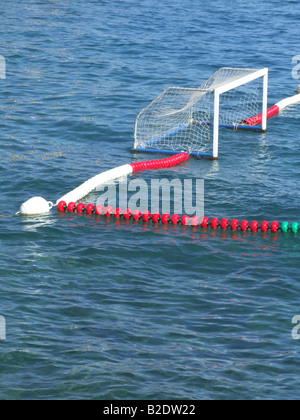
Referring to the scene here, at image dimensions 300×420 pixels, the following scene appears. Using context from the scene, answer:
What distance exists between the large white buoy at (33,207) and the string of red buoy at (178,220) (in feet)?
1.28

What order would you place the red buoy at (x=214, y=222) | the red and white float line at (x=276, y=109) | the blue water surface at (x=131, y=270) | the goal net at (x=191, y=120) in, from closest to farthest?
the blue water surface at (x=131, y=270)
the red buoy at (x=214, y=222)
the goal net at (x=191, y=120)
the red and white float line at (x=276, y=109)

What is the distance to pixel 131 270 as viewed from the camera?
44.0 feet

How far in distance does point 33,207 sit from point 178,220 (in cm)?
305

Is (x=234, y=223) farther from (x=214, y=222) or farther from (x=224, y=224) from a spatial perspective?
(x=214, y=222)

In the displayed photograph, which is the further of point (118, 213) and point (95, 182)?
point (95, 182)

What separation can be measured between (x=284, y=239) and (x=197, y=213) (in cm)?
210

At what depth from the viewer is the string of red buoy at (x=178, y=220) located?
15.1 m

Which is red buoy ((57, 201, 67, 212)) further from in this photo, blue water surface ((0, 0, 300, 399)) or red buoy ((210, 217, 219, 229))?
red buoy ((210, 217, 219, 229))

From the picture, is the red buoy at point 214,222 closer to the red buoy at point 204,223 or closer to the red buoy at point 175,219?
the red buoy at point 204,223

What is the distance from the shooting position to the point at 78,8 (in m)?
39.6

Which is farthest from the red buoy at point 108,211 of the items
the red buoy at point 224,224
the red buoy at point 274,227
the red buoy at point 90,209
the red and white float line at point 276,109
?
the red and white float line at point 276,109

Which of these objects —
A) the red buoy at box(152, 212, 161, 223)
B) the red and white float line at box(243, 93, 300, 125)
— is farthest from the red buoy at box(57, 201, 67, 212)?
the red and white float line at box(243, 93, 300, 125)

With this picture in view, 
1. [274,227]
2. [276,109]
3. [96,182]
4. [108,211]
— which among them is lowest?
[274,227]

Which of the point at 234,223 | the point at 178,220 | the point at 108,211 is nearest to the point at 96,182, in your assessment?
the point at 108,211
